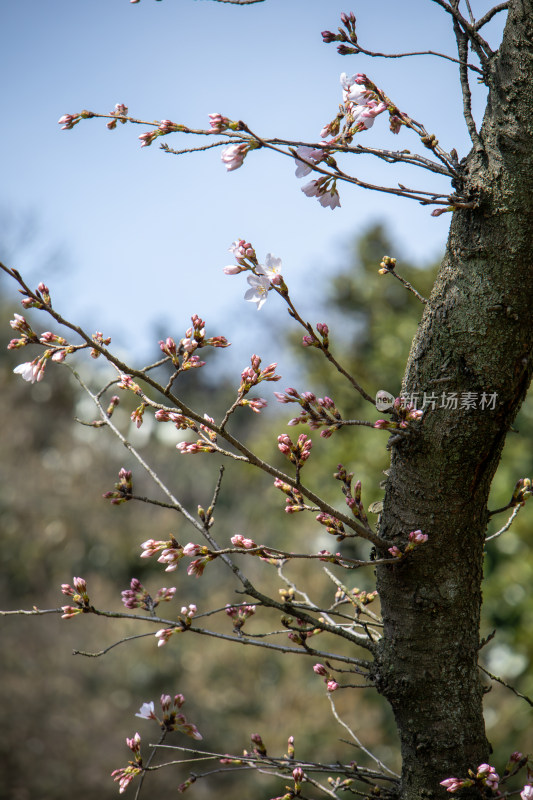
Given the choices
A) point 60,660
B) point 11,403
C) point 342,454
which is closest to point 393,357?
point 342,454

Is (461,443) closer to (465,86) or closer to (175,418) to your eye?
(175,418)

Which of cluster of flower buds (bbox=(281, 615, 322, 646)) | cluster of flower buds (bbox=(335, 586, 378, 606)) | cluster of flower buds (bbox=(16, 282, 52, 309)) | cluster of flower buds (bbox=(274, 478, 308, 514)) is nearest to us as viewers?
cluster of flower buds (bbox=(16, 282, 52, 309))

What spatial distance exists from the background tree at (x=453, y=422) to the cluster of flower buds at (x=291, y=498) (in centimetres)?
5

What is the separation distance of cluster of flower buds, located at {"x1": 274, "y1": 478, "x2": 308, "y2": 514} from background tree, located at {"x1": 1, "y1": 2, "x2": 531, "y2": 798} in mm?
49

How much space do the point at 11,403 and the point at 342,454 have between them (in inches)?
428

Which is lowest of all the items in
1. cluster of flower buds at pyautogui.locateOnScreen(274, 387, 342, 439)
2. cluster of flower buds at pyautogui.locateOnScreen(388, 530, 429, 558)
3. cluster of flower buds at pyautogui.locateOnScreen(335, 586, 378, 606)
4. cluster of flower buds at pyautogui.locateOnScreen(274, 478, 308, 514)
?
cluster of flower buds at pyautogui.locateOnScreen(388, 530, 429, 558)

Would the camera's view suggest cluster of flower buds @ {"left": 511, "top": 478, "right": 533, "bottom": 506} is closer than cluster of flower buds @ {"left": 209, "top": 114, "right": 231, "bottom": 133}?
No

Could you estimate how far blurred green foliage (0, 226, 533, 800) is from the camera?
7.14 meters

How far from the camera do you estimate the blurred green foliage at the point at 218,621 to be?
714 cm

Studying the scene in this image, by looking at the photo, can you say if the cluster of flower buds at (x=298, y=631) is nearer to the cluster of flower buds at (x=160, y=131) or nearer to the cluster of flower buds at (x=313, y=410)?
the cluster of flower buds at (x=313, y=410)

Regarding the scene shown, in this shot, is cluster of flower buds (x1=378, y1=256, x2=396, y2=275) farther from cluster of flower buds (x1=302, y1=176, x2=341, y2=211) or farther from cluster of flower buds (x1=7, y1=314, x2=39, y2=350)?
cluster of flower buds (x1=7, y1=314, x2=39, y2=350)

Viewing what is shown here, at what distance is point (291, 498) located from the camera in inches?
56.8

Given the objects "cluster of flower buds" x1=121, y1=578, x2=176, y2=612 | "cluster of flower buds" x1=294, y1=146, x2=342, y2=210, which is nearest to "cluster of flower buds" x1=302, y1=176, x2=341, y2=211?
"cluster of flower buds" x1=294, y1=146, x2=342, y2=210

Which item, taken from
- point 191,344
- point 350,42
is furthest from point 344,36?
point 191,344
